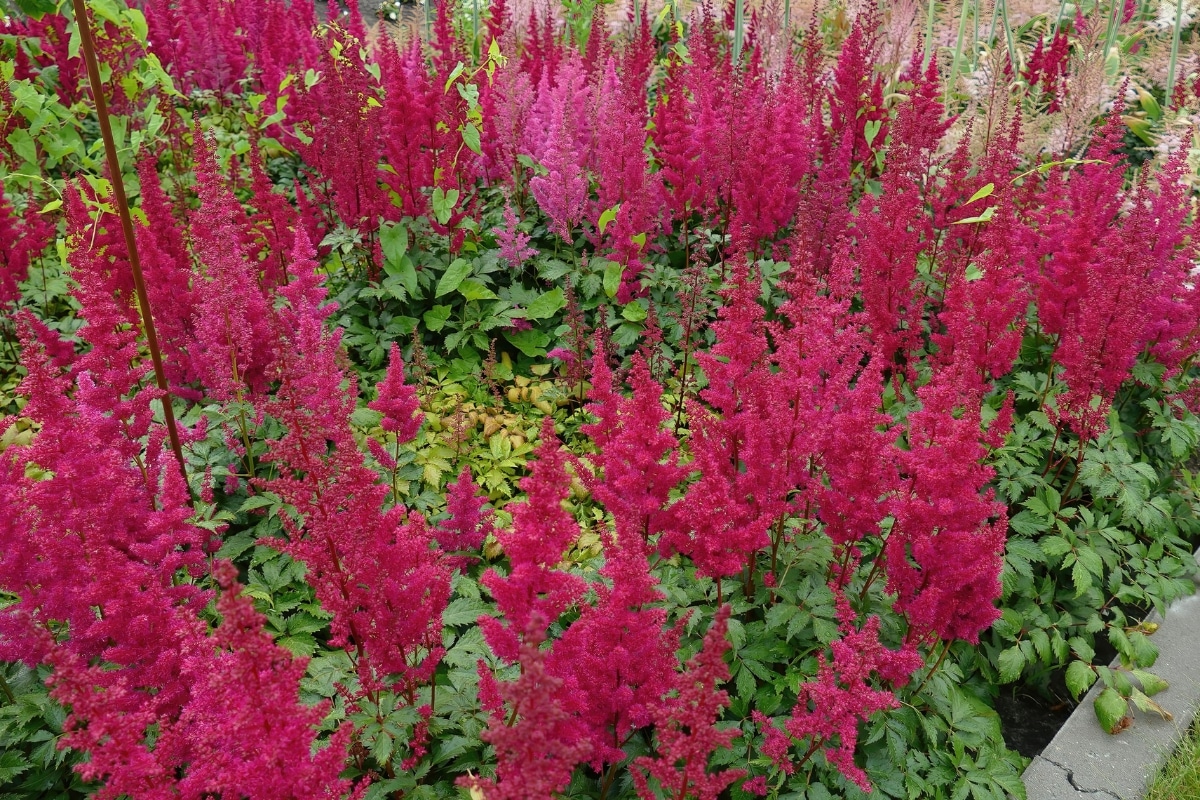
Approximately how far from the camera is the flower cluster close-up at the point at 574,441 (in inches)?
89.6

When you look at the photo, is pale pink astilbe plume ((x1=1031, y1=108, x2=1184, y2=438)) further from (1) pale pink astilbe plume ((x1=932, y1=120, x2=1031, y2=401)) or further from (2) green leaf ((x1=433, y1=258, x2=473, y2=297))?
(2) green leaf ((x1=433, y1=258, x2=473, y2=297))

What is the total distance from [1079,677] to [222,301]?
12.7 ft

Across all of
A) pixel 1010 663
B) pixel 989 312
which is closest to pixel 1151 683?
pixel 1010 663

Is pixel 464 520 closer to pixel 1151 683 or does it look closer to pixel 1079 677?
pixel 1079 677

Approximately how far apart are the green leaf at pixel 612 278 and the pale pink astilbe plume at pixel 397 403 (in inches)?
68.7

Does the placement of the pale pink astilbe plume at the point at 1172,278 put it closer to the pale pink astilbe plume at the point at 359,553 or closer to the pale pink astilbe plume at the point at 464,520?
the pale pink astilbe plume at the point at 464,520


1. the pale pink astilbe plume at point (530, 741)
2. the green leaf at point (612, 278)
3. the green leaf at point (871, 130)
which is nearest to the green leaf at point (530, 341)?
the green leaf at point (612, 278)

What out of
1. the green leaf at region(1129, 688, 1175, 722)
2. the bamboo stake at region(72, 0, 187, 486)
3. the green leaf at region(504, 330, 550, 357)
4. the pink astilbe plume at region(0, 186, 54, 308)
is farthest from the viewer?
the green leaf at region(504, 330, 550, 357)

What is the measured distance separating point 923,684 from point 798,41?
364 inches

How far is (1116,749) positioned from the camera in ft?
11.6

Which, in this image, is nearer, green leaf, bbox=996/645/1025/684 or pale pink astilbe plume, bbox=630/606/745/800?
pale pink astilbe plume, bbox=630/606/745/800

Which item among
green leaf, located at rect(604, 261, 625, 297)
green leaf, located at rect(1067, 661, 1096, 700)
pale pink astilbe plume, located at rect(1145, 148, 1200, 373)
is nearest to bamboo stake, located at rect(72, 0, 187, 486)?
green leaf, located at rect(604, 261, 625, 297)

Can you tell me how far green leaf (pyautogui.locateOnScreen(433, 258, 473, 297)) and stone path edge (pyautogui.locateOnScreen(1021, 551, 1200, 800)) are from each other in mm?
3559

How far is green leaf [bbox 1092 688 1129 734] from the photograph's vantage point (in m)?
3.59
